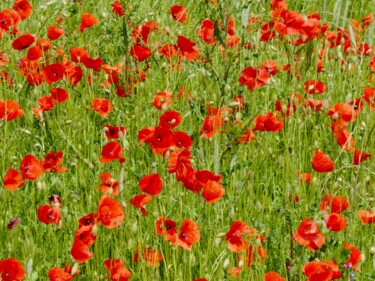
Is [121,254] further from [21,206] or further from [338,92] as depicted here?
[338,92]

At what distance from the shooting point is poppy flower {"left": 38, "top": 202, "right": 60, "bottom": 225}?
2170 mm

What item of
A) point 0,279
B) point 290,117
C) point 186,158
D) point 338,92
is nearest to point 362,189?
point 290,117

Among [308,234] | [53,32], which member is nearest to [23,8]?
[53,32]

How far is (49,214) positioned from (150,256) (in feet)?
A: 0.98

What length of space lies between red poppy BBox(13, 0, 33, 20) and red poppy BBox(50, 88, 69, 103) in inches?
26.0

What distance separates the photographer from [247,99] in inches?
131

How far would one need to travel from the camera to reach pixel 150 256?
6.93ft

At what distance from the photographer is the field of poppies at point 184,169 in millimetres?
2125

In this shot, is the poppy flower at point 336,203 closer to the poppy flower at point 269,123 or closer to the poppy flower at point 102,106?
the poppy flower at point 269,123

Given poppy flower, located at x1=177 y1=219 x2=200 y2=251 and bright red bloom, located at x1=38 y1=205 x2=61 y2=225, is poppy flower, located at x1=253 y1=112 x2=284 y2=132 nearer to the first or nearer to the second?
poppy flower, located at x1=177 y1=219 x2=200 y2=251

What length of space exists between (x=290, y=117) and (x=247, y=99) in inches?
19.6

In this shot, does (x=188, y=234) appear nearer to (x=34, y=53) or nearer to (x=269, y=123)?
(x=269, y=123)

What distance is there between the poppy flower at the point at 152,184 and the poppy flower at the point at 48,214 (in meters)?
0.24

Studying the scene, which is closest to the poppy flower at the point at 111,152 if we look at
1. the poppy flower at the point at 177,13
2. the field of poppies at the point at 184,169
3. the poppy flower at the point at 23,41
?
the field of poppies at the point at 184,169
